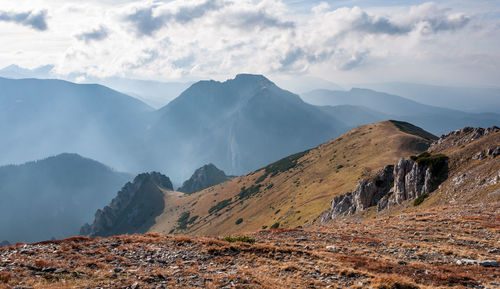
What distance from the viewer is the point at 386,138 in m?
95.8

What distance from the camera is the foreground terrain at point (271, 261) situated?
40.9 ft

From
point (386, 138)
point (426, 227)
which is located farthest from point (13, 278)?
point (386, 138)

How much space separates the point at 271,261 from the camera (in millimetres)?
15602

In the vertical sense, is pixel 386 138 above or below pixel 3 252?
above

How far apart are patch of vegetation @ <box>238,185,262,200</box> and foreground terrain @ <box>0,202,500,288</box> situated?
108 metres

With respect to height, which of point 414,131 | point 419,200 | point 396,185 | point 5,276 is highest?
point 414,131

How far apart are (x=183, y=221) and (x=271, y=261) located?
145 metres

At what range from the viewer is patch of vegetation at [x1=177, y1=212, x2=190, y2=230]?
469 ft

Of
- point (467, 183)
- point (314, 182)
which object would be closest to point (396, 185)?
point (467, 183)

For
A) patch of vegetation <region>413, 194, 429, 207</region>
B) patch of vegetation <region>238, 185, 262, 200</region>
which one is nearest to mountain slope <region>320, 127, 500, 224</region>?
patch of vegetation <region>413, 194, 429, 207</region>

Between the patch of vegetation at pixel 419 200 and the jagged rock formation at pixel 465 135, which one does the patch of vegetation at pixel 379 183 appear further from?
the jagged rock formation at pixel 465 135

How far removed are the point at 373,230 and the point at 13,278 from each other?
25302mm

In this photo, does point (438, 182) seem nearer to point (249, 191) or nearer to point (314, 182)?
point (314, 182)

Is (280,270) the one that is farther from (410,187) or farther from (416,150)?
(416,150)
